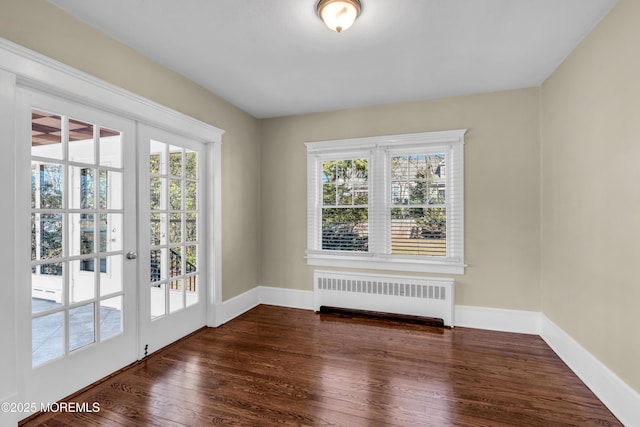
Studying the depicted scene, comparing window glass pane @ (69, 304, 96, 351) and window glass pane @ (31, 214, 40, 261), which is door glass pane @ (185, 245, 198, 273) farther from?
window glass pane @ (31, 214, 40, 261)

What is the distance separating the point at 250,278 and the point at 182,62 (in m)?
2.80

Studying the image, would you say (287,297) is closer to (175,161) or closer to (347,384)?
(347,384)

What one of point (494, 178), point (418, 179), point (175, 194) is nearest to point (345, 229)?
point (418, 179)

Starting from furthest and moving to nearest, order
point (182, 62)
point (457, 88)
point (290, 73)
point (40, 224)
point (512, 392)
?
1. point (457, 88)
2. point (290, 73)
3. point (182, 62)
4. point (512, 392)
5. point (40, 224)

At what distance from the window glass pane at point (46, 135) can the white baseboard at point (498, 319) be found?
13.6 ft

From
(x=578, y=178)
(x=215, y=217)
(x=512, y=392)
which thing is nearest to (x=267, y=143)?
(x=215, y=217)

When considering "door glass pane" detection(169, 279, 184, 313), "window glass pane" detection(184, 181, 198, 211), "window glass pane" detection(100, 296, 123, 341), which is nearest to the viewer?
"window glass pane" detection(100, 296, 123, 341)

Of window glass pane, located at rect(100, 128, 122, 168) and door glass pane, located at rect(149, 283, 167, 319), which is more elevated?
window glass pane, located at rect(100, 128, 122, 168)

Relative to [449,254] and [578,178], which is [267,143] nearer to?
[449,254]

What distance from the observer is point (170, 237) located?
3.19 meters

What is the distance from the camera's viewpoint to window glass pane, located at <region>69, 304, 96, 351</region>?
228 centimetres

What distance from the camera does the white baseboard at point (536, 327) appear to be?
6.67 feet

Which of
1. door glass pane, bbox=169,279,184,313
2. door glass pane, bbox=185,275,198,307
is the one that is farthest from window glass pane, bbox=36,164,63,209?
door glass pane, bbox=185,275,198,307

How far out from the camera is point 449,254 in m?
3.76
